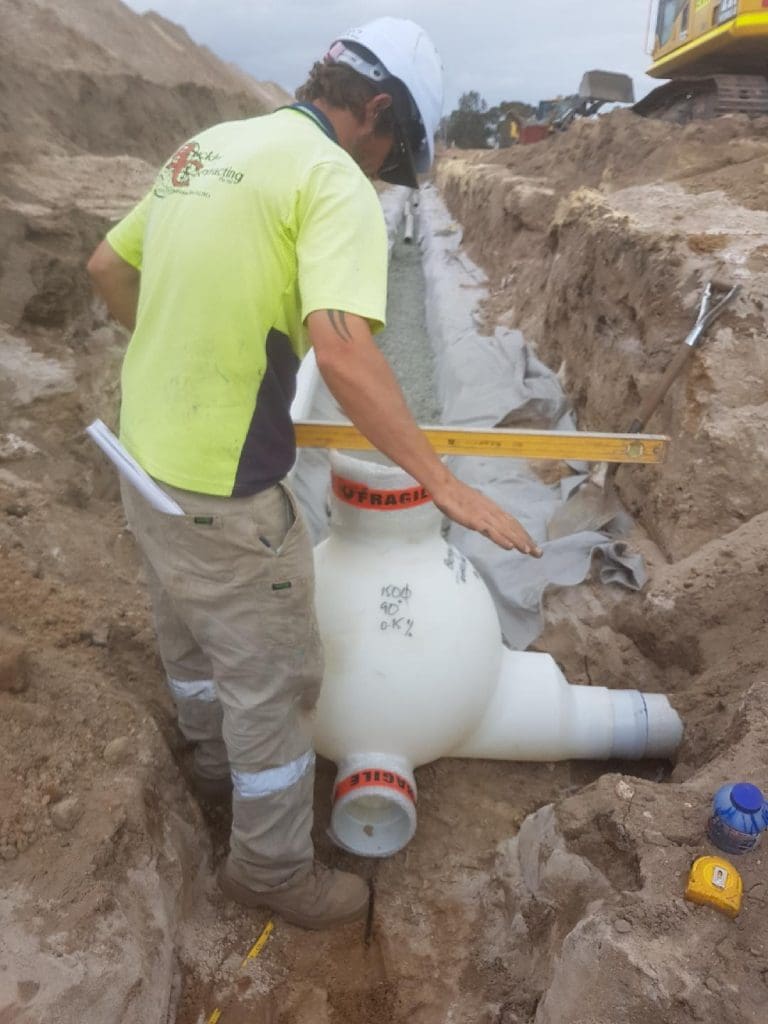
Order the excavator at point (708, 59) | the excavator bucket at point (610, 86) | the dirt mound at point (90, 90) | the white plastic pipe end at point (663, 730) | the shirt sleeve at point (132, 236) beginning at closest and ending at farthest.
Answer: the shirt sleeve at point (132, 236) → the white plastic pipe end at point (663, 730) → the dirt mound at point (90, 90) → the excavator at point (708, 59) → the excavator bucket at point (610, 86)

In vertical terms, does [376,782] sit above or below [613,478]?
below

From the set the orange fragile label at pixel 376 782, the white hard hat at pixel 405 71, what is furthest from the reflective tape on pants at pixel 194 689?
the white hard hat at pixel 405 71

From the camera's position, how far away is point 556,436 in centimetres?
228

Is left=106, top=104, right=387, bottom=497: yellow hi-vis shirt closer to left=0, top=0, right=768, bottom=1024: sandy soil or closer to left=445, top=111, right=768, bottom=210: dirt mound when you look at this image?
left=0, top=0, right=768, bottom=1024: sandy soil

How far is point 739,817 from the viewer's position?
62.1 inches

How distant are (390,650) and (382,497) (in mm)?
429

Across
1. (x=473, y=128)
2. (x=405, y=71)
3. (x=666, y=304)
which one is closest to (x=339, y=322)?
(x=405, y=71)

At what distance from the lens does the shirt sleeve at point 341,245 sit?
139 centimetres

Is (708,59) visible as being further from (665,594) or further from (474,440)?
(474,440)

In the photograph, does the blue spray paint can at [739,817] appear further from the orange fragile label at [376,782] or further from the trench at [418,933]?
the orange fragile label at [376,782]

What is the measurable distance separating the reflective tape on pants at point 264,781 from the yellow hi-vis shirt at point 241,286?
29.2 inches

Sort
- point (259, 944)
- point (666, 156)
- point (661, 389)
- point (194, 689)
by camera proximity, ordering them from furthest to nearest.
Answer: point (666, 156)
point (661, 389)
point (194, 689)
point (259, 944)

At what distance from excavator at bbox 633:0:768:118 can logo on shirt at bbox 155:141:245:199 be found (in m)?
7.56

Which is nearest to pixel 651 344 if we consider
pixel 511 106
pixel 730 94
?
pixel 730 94
